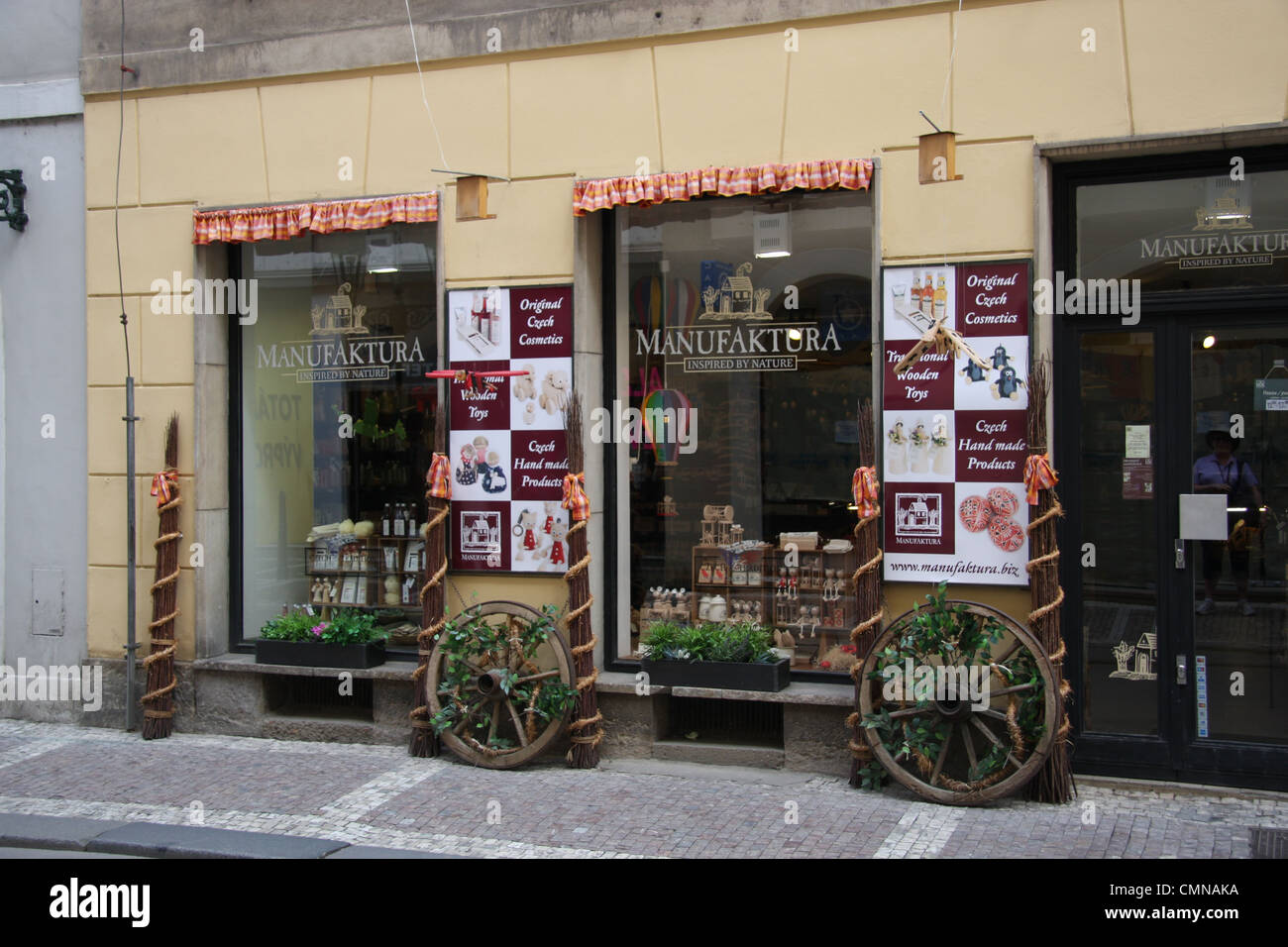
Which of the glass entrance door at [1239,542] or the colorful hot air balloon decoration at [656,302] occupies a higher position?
the colorful hot air balloon decoration at [656,302]

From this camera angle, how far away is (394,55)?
29.2 ft

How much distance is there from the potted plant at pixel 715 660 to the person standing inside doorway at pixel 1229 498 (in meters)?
2.59

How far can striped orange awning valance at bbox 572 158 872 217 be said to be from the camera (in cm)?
775

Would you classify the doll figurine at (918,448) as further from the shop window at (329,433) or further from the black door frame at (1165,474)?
the shop window at (329,433)

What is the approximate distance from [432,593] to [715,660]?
2018mm

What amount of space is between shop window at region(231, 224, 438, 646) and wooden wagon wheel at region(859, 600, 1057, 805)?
3.86m

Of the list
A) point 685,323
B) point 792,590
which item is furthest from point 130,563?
point 792,590

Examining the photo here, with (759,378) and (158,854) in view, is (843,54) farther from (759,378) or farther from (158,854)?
(158,854)

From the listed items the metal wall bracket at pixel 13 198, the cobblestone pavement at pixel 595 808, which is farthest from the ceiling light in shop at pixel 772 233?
the metal wall bracket at pixel 13 198

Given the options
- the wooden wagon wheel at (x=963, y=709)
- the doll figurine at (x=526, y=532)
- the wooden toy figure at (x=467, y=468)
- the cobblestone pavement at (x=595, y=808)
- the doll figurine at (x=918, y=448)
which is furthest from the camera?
the wooden toy figure at (x=467, y=468)

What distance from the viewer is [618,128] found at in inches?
329

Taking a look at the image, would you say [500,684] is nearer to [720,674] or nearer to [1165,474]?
[720,674]

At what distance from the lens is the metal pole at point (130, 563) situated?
9.35 metres
